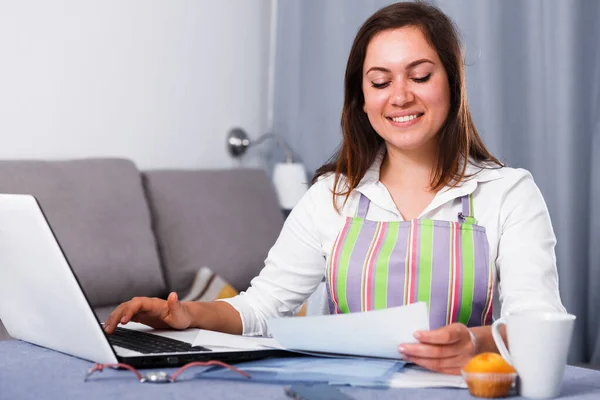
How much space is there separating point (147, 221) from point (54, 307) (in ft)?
5.46

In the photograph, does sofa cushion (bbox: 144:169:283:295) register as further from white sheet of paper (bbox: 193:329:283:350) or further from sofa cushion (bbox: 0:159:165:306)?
white sheet of paper (bbox: 193:329:283:350)

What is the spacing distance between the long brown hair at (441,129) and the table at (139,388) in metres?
0.59

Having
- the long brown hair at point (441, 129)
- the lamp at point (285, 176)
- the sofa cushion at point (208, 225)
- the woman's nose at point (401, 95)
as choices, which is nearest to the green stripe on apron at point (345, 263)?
the long brown hair at point (441, 129)

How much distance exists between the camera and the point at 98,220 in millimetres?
2562

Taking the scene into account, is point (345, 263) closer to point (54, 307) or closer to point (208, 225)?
point (54, 307)


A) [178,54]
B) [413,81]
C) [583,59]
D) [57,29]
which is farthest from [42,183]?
[583,59]

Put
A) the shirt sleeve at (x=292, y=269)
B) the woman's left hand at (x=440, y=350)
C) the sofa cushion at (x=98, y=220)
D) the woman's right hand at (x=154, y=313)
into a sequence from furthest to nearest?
the sofa cushion at (x=98, y=220) < the shirt sleeve at (x=292, y=269) < the woman's right hand at (x=154, y=313) < the woman's left hand at (x=440, y=350)

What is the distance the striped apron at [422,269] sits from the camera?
1398 millimetres

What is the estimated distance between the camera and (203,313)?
4.28ft

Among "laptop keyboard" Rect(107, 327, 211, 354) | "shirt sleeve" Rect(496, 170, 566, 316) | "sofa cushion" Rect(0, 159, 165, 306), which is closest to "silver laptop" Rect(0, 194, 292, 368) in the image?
"laptop keyboard" Rect(107, 327, 211, 354)

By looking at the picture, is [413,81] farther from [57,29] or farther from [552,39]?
[57,29]

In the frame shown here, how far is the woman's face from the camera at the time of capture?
1526 mm

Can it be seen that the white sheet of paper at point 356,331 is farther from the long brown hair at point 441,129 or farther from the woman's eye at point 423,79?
the woman's eye at point 423,79

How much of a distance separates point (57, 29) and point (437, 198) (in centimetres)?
177
